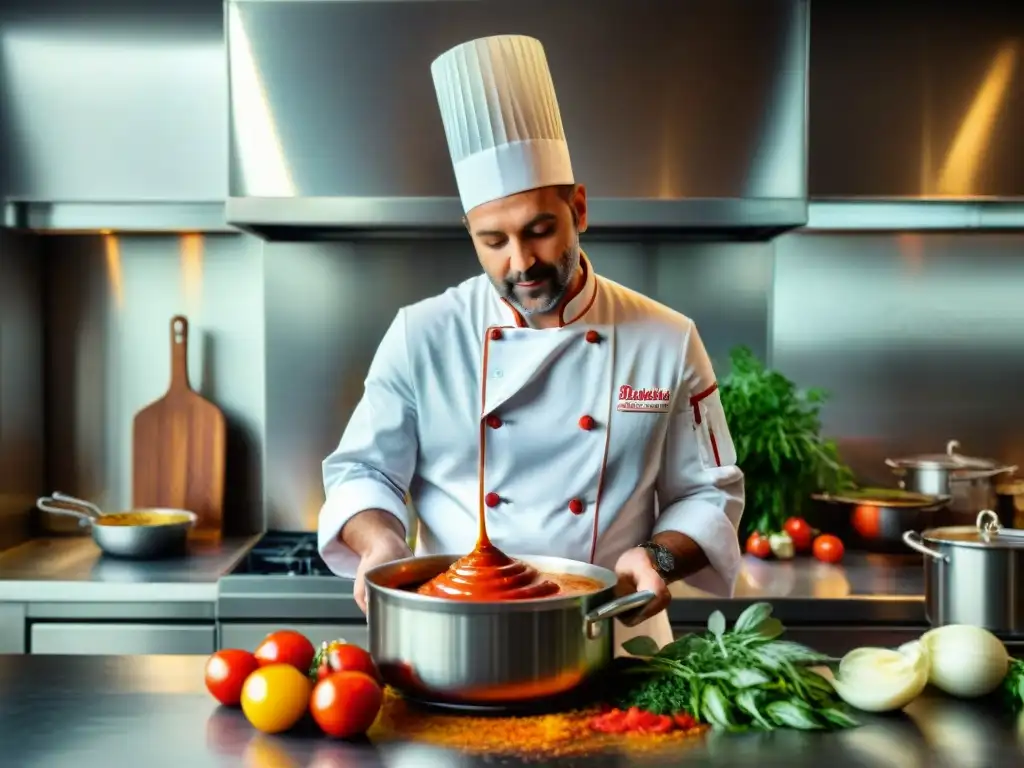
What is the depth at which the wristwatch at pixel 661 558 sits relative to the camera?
5.69ft

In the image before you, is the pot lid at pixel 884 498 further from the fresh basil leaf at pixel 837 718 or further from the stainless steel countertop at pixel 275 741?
the fresh basil leaf at pixel 837 718

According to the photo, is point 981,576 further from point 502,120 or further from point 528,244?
point 502,120

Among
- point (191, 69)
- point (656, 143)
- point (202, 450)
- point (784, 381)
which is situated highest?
point (191, 69)

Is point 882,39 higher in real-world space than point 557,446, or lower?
higher

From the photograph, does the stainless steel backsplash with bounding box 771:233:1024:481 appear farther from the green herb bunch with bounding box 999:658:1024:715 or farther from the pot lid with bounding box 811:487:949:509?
the green herb bunch with bounding box 999:658:1024:715

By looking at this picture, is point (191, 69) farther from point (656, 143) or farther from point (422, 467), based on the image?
point (422, 467)

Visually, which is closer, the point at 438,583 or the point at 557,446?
the point at 438,583

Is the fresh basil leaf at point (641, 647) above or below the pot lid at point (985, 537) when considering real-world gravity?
below

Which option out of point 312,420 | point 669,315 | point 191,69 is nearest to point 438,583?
point 669,315

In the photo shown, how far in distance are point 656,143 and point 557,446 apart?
1267mm

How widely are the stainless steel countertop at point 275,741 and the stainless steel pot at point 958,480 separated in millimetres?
1781

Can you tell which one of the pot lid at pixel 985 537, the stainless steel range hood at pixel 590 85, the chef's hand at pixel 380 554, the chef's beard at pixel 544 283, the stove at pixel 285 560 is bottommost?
the stove at pixel 285 560

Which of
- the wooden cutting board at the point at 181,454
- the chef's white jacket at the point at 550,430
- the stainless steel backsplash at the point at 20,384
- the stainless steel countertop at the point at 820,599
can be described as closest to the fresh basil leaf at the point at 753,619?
the chef's white jacket at the point at 550,430

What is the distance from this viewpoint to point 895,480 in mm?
3420
